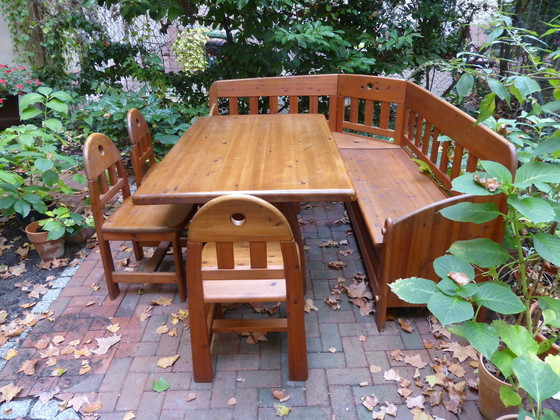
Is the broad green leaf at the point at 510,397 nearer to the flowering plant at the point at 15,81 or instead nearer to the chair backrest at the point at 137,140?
the chair backrest at the point at 137,140

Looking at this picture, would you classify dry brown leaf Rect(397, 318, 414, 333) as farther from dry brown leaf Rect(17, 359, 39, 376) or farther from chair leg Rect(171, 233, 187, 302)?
dry brown leaf Rect(17, 359, 39, 376)

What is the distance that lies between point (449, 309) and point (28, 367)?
2.22m

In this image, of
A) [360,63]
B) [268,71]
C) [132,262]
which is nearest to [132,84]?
[268,71]

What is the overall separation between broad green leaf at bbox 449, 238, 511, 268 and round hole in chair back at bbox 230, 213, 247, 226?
854 millimetres

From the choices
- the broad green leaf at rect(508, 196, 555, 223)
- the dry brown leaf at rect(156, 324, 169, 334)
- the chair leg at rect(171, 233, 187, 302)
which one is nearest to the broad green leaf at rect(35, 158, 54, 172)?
the chair leg at rect(171, 233, 187, 302)

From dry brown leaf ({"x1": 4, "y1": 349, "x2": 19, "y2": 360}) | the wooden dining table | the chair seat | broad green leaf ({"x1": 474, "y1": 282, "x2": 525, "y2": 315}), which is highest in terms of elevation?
the wooden dining table

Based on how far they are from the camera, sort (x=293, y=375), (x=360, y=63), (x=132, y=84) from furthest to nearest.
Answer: (x=132, y=84), (x=360, y=63), (x=293, y=375)

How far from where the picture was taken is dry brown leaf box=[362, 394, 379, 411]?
79.4 inches

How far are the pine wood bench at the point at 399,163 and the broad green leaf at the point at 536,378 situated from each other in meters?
0.98

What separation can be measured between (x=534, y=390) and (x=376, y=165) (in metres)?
2.54

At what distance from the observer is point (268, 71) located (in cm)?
497

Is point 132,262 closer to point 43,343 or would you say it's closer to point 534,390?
point 43,343

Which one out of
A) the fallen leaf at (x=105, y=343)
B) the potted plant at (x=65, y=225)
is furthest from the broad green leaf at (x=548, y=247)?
the potted plant at (x=65, y=225)

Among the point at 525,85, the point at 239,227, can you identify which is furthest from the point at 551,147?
the point at 239,227
